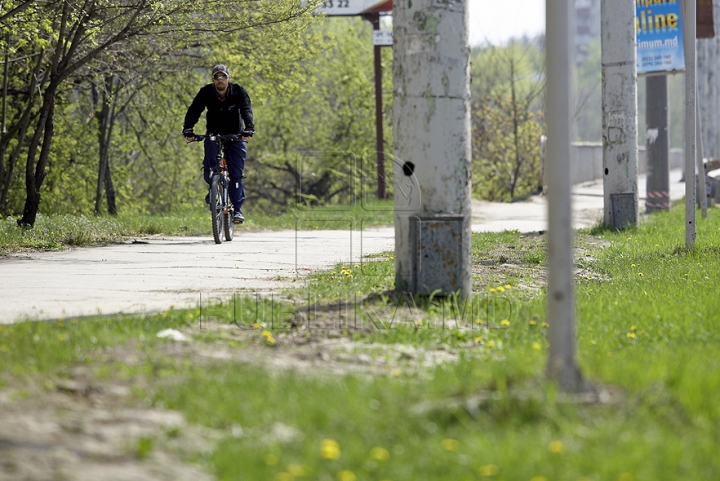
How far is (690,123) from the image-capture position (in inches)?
430

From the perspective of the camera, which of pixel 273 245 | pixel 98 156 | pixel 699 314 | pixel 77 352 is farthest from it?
pixel 98 156

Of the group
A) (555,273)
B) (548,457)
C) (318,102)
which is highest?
(318,102)

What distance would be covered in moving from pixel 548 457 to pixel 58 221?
10418mm

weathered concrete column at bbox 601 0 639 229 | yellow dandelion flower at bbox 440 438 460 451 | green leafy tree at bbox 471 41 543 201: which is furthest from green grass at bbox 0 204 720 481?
green leafy tree at bbox 471 41 543 201

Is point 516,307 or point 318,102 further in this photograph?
point 318,102

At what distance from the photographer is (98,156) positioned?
21.4m

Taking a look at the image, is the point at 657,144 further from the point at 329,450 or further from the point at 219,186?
the point at 329,450

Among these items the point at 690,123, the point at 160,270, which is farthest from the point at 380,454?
the point at 690,123

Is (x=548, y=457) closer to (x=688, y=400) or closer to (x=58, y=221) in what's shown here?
(x=688, y=400)

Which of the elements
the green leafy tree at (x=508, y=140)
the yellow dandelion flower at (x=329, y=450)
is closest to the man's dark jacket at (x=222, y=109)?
the yellow dandelion flower at (x=329, y=450)

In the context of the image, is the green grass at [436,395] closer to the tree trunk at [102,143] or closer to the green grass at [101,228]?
the green grass at [101,228]

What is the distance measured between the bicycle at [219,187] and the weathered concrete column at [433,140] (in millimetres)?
4723

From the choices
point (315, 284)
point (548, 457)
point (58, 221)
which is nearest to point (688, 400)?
point (548, 457)

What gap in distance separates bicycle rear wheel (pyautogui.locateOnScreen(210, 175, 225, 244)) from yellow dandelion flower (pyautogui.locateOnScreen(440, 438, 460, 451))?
7742 millimetres
